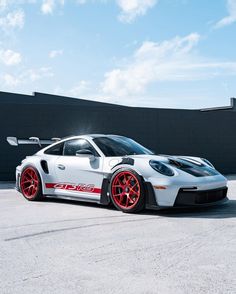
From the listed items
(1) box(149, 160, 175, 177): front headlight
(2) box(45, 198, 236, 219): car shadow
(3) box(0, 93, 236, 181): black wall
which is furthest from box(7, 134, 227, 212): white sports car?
(3) box(0, 93, 236, 181): black wall

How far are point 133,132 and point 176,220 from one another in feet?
24.8

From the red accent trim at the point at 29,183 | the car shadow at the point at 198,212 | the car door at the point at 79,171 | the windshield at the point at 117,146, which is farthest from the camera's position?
the red accent trim at the point at 29,183

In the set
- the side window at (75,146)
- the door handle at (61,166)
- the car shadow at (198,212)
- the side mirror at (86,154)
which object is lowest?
the car shadow at (198,212)

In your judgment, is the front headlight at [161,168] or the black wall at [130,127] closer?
the front headlight at [161,168]

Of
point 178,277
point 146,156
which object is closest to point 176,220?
point 146,156

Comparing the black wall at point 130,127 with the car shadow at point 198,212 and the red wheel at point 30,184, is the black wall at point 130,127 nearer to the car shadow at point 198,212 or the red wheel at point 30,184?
the red wheel at point 30,184

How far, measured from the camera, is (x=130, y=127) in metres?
12.8

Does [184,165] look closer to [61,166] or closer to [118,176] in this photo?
[118,176]

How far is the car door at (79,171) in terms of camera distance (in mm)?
6531

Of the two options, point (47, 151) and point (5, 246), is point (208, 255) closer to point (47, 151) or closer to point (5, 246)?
point (5, 246)

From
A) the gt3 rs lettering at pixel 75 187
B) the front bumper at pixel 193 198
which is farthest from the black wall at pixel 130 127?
the front bumper at pixel 193 198

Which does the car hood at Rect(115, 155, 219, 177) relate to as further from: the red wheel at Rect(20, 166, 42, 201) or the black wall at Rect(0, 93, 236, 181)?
the black wall at Rect(0, 93, 236, 181)

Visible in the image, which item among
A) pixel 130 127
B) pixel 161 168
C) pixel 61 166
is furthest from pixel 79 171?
pixel 130 127

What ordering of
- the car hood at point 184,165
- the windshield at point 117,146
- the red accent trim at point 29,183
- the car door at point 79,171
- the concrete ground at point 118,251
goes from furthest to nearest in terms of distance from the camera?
the red accent trim at point 29,183 < the windshield at point 117,146 < the car door at point 79,171 < the car hood at point 184,165 < the concrete ground at point 118,251
